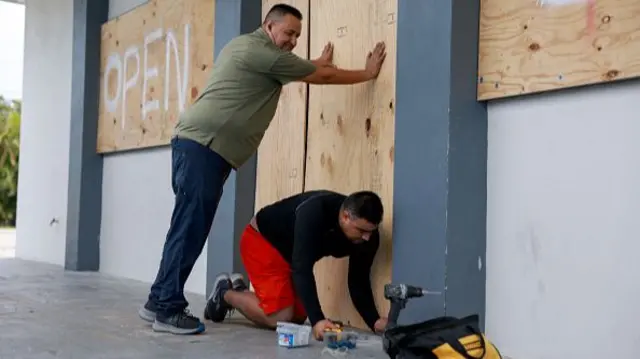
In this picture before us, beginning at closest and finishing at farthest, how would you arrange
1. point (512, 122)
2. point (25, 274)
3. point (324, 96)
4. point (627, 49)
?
point (627, 49), point (512, 122), point (324, 96), point (25, 274)

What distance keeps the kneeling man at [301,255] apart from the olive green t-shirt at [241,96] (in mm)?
425

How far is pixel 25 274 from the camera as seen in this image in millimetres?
6797

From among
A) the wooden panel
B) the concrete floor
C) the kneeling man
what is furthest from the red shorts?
the wooden panel

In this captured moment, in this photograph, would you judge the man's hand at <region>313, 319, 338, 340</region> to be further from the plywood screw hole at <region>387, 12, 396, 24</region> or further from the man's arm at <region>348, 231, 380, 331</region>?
the plywood screw hole at <region>387, 12, 396, 24</region>

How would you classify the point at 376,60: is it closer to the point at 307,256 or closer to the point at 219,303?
the point at 307,256

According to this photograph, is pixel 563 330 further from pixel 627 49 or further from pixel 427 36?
pixel 427 36

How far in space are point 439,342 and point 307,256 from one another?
3.72ft

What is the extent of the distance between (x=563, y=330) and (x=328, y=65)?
181 cm

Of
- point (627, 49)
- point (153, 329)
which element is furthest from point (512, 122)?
point (153, 329)

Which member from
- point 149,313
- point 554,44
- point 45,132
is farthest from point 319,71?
point 45,132

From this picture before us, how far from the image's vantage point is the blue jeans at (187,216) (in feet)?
12.5

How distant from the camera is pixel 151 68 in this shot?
21.3 feet

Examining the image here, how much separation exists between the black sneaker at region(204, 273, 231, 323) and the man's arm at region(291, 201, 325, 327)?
2.51ft

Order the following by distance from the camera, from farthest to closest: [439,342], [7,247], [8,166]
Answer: [8,166] < [7,247] < [439,342]
